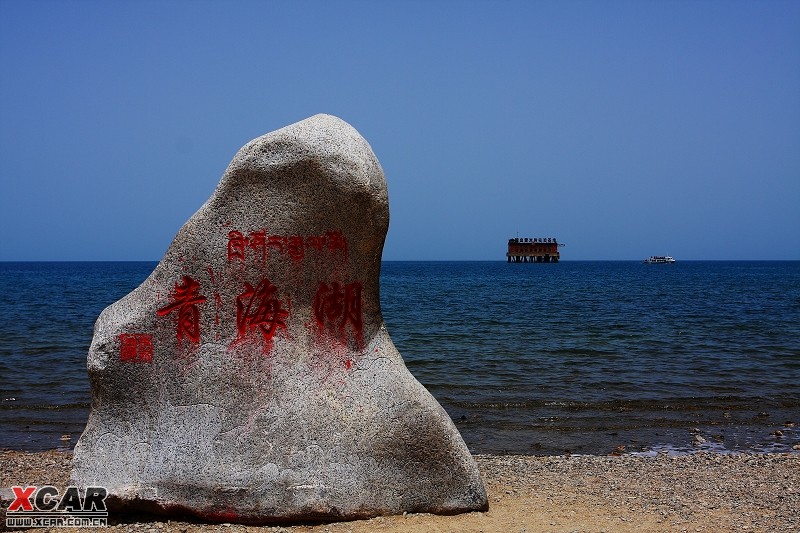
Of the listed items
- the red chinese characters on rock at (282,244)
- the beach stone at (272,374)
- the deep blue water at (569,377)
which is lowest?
the deep blue water at (569,377)

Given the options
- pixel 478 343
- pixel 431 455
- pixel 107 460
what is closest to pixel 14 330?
pixel 478 343

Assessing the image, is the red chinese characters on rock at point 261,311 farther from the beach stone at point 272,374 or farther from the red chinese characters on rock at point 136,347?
the red chinese characters on rock at point 136,347

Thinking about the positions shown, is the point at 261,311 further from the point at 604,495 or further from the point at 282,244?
the point at 604,495

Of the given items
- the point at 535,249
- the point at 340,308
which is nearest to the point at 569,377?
the point at 340,308

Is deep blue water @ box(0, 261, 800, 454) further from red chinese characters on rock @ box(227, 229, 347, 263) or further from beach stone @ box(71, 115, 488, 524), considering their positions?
red chinese characters on rock @ box(227, 229, 347, 263)

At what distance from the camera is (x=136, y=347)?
5.91 metres

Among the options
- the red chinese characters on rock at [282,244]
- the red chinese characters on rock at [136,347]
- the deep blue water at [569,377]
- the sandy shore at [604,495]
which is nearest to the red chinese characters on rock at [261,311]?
the red chinese characters on rock at [282,244]

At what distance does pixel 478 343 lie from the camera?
64.9ft

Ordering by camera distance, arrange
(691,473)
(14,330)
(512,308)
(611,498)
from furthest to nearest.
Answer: (512,308) → (14,330) → (691,473) → (611,498)

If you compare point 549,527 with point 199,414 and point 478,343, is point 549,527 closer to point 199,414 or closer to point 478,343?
point 199,414

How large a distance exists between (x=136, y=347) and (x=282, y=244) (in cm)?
146

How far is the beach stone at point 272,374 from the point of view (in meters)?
5.74

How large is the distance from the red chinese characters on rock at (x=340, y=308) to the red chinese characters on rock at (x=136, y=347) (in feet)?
4.54

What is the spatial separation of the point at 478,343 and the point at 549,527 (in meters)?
13.9
